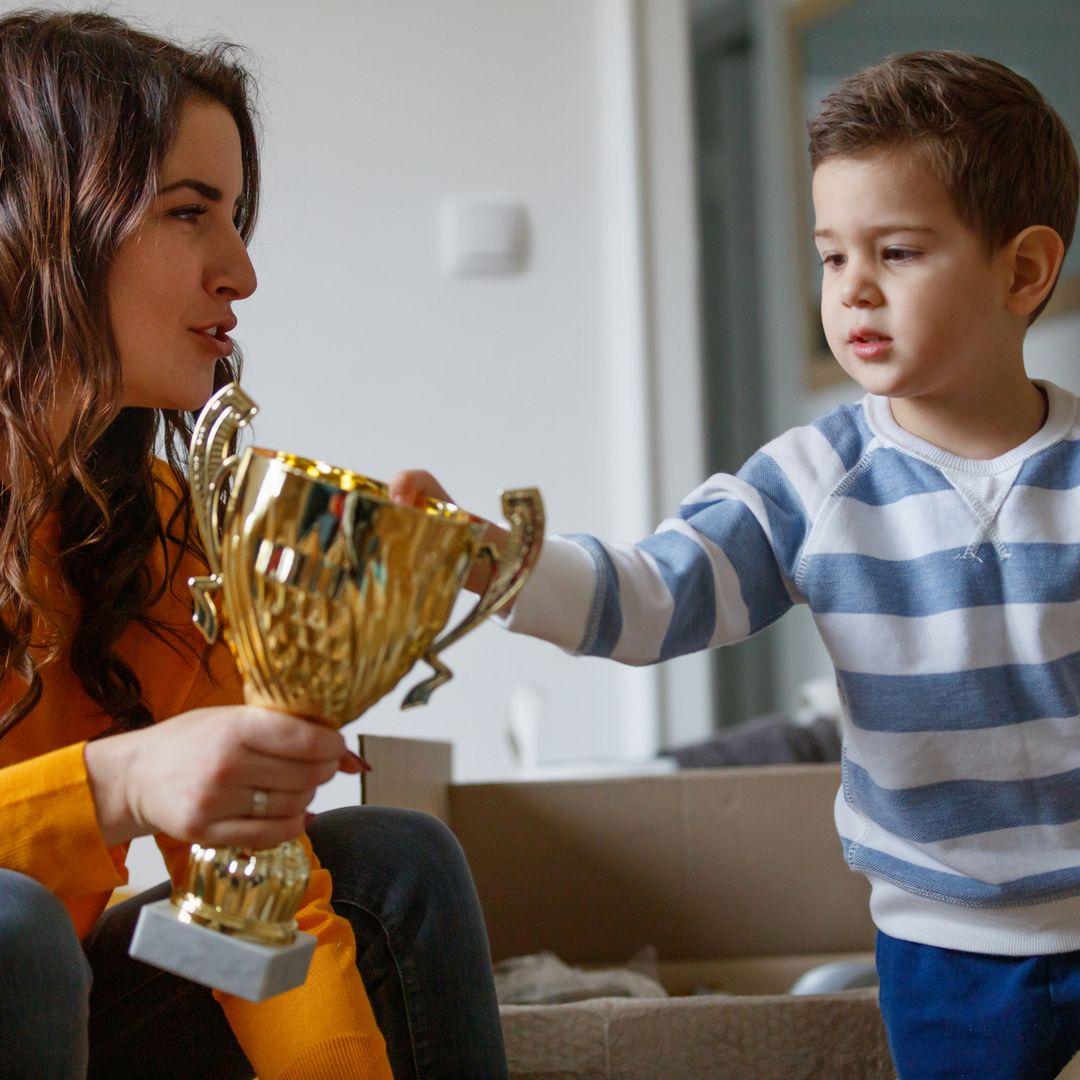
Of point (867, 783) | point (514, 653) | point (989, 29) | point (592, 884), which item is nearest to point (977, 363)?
point (867, 783)

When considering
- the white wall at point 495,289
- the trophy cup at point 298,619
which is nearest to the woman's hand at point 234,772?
the trophy cup at point 298,619

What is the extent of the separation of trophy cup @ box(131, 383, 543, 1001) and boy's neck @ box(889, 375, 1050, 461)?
307 millimetres

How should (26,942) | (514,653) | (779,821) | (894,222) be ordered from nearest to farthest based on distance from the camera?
(26,942) → (894,222) → (779,821) → (514,653)

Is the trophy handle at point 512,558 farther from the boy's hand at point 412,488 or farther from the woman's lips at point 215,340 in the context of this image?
the woman's lips at point 215,340

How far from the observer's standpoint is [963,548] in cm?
69

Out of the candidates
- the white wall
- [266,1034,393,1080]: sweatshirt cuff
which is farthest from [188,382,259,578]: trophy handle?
the white wall

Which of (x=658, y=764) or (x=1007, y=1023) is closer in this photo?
(x=1007, y=1023)

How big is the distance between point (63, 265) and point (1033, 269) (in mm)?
497

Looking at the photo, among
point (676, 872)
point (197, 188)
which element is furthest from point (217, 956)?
point (676, 872)

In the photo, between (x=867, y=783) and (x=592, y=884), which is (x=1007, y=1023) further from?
(x=592, y=884)

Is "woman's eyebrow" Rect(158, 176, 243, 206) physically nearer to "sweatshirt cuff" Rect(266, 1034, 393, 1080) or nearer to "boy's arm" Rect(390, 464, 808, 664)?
"boy's arm" Rect(390, 464, 808, 664)

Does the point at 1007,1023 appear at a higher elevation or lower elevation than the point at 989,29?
lower

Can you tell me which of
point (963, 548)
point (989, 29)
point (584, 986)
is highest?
point (989, 29)

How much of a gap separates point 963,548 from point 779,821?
0.43 metres
